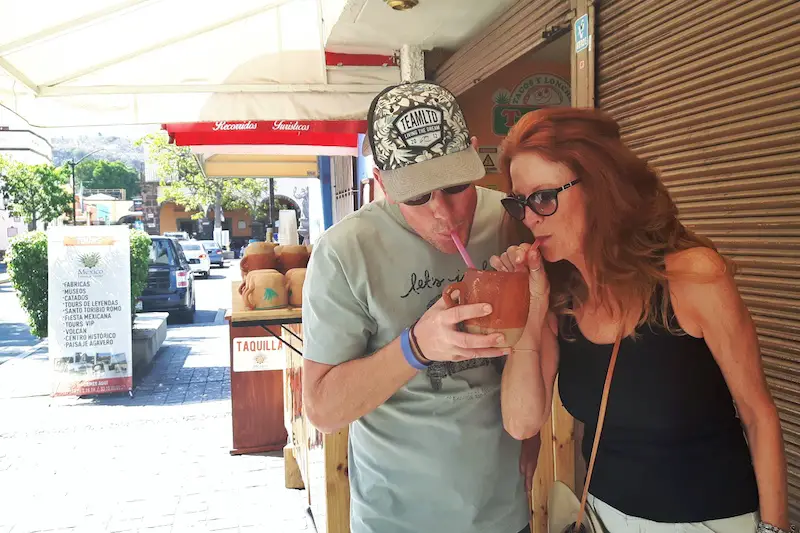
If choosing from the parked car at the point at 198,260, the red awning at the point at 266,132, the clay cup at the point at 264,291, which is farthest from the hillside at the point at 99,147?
→ the clay cup at the point at 264,291

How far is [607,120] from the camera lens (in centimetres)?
158

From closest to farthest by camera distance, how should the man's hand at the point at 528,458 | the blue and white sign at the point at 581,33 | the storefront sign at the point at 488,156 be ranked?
1. the man's hand at the point at 528,458
2. the blue and white sign at the point at 581,33
3. the storefront sign at the point at 488,156

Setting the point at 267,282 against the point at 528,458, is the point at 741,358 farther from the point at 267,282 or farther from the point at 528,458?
the point at 267,282

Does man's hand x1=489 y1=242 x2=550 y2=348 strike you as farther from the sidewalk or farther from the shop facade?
the sidewalk

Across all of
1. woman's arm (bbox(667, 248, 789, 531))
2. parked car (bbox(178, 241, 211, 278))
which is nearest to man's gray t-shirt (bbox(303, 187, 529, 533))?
woman's arm (bbox(667, 248, 789, 531))

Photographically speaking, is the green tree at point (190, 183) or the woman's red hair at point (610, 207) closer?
the woman's red hair at point (610, 207)

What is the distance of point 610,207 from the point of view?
60.4 inches

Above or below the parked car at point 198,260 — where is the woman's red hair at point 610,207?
below

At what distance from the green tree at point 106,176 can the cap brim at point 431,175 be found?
84.3 m

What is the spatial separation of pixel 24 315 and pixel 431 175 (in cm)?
1620

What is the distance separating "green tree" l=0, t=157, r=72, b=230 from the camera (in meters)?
29.8

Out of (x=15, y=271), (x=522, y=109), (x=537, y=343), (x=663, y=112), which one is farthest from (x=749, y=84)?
(x=15, y=271)

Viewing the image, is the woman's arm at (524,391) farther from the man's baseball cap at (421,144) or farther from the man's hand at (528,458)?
the man's baseball cap at (421,144)

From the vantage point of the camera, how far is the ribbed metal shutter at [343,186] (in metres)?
8.44
